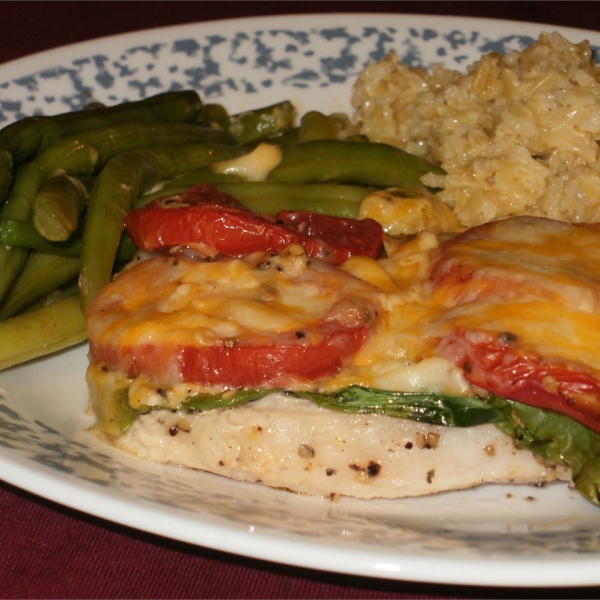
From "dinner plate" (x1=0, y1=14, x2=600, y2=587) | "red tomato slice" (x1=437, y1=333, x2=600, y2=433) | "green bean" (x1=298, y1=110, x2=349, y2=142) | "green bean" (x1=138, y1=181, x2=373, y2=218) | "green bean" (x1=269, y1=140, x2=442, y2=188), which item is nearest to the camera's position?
"dinner plate" (x1=0, y1=14, x2=600, y2=587)

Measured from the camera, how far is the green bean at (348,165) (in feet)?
14.7

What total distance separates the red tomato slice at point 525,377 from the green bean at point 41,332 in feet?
5.86

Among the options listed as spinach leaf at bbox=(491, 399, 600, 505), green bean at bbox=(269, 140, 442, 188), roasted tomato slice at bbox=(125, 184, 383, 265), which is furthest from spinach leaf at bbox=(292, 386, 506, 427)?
green bean at bbox=(269, 140, 442, 188)

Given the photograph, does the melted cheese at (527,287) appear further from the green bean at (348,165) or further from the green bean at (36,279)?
the green bean at (36,279)

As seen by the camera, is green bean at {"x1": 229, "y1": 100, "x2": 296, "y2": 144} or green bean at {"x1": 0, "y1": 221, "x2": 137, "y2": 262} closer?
green bean at {"x1": 0, "y1": 221, "x2": 137, "y2": 262}

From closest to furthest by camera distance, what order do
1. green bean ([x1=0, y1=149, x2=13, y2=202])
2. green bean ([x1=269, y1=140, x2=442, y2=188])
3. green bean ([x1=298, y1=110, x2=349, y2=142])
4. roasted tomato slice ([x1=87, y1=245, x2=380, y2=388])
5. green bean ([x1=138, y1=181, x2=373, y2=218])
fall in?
roasted tomato slice ([x1=87, y1=245, x2=380, y2=388]) < green bean ([x1=0, y1=149, x2=13, y2=202]) < green bean ([x1=138, y1=181, x2=373, y2=218]) < green bean ([x1=269, y1=140, x2=442, y2=188]) < green bean ([x1=298, y1=110, x2=349, y2=142])

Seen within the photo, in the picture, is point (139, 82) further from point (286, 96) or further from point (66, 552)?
point (66, 552)

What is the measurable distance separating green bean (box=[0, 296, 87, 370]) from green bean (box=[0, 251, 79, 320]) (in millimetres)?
109

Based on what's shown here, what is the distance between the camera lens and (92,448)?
332 cm

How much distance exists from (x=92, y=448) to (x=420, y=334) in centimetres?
133

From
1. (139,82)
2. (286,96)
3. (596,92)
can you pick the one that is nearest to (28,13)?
(139,82)

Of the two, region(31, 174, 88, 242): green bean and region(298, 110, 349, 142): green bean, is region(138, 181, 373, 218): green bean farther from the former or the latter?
region(298, 110, 349, 142): green bean

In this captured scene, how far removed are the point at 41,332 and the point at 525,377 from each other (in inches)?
83.4

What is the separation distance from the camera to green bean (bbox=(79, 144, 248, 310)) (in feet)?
12.6
